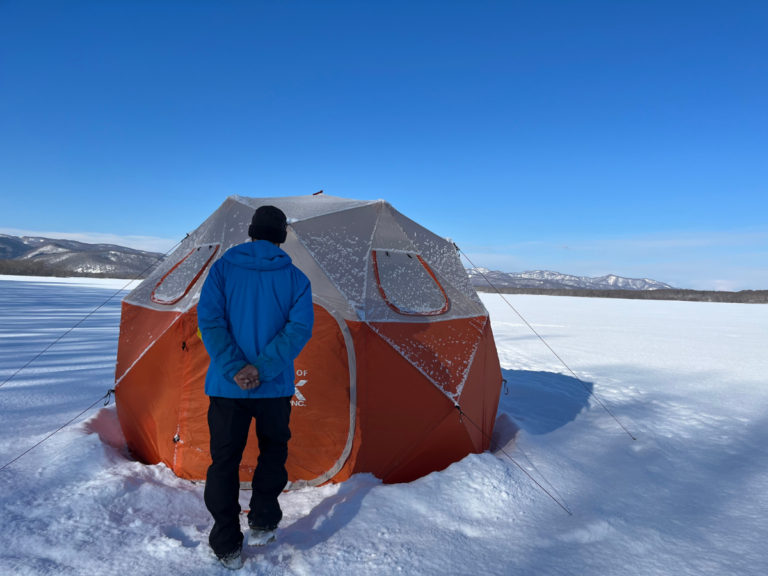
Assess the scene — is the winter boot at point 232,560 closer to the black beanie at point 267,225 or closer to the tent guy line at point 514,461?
the black beanie at point 267,225

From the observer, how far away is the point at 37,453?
117 inches

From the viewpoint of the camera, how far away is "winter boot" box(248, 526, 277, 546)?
2.12 meters

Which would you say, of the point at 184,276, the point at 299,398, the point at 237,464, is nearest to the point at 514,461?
the point at 299,398

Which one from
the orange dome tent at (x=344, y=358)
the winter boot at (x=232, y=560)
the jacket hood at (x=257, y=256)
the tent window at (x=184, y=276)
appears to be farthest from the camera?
the tent window at (x=184, y=276)

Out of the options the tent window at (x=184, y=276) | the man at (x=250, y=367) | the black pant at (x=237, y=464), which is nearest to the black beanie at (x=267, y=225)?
the man at (x=250, y=367)

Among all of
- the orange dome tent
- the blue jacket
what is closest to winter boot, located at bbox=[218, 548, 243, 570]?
the blue jacket

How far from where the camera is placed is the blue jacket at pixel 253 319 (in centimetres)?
203

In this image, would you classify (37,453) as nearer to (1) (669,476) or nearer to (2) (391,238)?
(2) (391,238)

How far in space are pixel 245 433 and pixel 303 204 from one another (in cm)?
232

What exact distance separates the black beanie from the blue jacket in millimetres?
79

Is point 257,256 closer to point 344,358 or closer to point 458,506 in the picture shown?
point 344,358

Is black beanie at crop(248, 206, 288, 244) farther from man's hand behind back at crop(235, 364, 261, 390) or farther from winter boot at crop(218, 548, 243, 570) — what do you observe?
winter boot at crop(218, 548, 243, 570)

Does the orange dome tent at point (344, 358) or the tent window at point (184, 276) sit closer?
the orange dome tent at point (344, 358)

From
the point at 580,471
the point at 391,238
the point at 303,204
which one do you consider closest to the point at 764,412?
the point at 580,471
